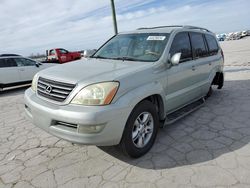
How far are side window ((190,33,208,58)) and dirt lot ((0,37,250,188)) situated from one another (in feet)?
4.43

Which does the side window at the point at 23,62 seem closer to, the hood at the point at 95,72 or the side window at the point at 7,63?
the side window at the point at 7,63

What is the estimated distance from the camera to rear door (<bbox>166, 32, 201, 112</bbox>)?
3.88m

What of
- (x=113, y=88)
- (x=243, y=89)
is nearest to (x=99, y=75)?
(x=113, y=88)

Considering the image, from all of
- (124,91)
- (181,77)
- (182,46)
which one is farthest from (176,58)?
(124,91)

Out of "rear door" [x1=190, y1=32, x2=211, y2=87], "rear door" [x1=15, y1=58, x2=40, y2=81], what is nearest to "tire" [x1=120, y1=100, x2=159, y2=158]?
"rear door" [x1=190, y1=32, x2=211, y2=87]

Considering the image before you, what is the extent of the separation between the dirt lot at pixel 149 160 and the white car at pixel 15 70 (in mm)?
5283

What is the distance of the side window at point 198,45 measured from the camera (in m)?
4.67

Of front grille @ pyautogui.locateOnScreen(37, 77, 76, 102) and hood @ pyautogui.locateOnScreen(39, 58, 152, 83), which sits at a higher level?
hood @ pyautogui.locateOnScreen(39, 58, 152, 83)

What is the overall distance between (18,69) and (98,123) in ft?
27.2

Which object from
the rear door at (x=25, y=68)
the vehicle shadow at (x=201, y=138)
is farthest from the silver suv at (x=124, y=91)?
the rear door at (x=25, y=68)

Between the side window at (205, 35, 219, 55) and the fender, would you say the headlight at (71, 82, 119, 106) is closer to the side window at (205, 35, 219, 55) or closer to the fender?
the fender

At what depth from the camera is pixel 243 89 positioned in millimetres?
6707

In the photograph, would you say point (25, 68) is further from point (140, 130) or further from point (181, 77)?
point (140, 130)

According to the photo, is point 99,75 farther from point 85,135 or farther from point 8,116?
point 8,116
